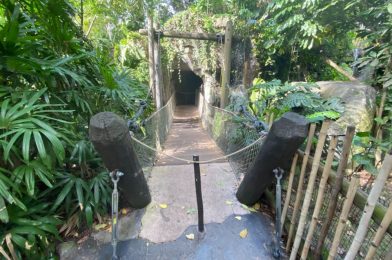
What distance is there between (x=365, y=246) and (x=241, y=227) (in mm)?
805

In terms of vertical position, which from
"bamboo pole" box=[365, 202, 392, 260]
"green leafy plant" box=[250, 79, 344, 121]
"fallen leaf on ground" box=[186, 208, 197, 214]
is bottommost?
"fallen leaf on ground" box=[186, 208, 197, 214]

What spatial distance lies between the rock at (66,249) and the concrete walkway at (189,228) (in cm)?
3

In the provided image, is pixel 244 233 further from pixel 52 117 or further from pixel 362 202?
pixel 52 117

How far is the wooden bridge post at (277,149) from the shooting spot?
1460 mm

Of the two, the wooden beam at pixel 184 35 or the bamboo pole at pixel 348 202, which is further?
the wooden beam at pixel 184 35

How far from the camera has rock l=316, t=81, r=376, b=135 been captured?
3410 mm

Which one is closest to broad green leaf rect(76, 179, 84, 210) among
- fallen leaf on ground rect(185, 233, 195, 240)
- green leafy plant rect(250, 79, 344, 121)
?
fallen leaf on ground rect(185, 233, 195, 240)

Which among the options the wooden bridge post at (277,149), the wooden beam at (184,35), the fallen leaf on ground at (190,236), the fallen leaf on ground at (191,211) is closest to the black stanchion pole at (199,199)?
the fallen leaf on ground at (190,236)

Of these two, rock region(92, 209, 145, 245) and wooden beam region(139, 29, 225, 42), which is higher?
wooden beam region(139, 29, 225, 42)

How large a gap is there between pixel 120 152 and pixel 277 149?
1.05 m

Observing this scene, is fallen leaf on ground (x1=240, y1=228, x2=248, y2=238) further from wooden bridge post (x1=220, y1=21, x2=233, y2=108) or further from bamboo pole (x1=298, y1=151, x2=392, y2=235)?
wooden bridge post (x1=220, y1=21, x2=233, y2=108)

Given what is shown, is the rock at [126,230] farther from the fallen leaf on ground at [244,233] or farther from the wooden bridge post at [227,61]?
the wooden bridge post at [227,61]

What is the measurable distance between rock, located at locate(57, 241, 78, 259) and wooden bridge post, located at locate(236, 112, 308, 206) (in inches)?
54.8

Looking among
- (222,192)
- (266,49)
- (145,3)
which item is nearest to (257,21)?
(266,49)
